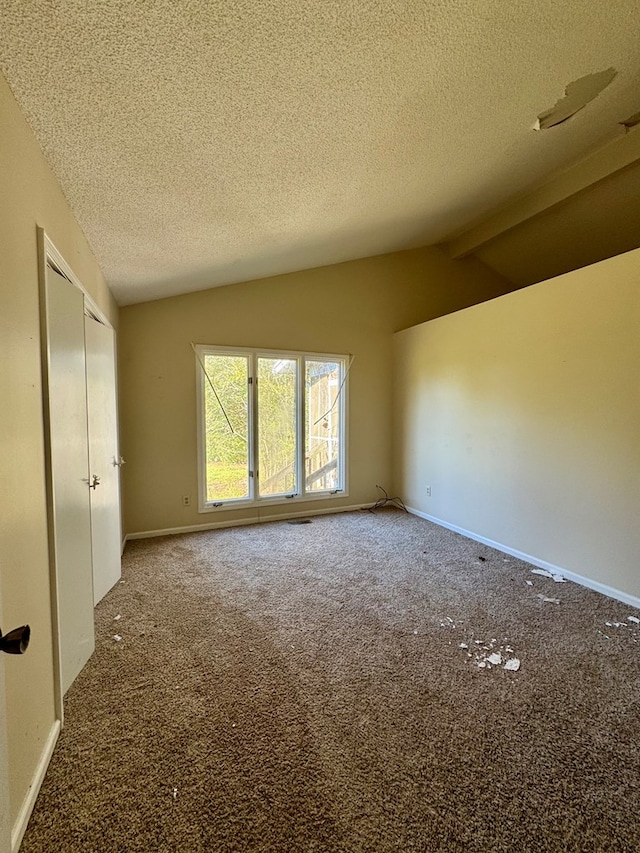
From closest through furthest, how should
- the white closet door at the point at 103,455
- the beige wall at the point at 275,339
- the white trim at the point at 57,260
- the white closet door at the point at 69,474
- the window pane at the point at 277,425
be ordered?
the white trim at the point at 57,260, the white closet door at the point at 69,474, the white closet door at the point at 103,455, the beige wall at the point at 275,339, the window pane at the point at 277,425

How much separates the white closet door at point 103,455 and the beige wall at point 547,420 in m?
3.28

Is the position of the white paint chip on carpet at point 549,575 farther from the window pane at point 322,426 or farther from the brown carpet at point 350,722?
the window pane at point 322,426

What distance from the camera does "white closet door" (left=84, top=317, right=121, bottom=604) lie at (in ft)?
7.75

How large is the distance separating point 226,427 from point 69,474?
7.62ft

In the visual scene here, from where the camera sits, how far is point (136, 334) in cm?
364

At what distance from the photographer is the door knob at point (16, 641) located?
0.65 m

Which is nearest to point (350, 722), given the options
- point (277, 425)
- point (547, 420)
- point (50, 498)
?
point (50, 498)

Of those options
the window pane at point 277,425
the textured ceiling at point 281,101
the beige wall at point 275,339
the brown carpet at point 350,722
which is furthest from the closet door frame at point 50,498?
the window pane at point 277,425

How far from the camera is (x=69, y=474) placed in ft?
5.67

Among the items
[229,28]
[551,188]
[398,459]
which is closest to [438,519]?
[398,459]

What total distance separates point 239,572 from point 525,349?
3.10 meters

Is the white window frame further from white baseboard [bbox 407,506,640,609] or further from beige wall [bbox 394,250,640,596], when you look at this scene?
white baseboard [bbox 407,506,640,609]

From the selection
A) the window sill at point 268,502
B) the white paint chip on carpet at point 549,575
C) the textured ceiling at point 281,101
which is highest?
the textured ceiling at point 281,101

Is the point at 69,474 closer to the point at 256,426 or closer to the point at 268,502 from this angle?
the point at 256,426
